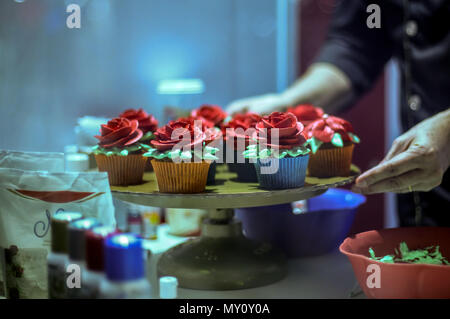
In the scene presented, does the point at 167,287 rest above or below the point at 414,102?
below

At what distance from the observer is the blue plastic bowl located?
1246 millimetres

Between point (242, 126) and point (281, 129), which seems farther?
point (242, 126)

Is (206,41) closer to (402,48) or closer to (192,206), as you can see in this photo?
(402,48)

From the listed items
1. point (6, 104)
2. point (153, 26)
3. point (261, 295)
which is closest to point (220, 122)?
point (261, 295)

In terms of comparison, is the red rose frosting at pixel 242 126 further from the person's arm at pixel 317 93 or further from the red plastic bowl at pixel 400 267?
the person's arm at pixel 317 93

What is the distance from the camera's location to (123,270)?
61 centimetres

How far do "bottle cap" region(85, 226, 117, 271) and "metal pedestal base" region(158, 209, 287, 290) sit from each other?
0.41 metres

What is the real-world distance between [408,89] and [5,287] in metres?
1.31

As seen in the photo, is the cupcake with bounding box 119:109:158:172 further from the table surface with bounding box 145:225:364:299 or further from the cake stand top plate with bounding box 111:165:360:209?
the table surface with bounding box 145:225:364:299

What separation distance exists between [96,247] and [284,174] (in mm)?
459

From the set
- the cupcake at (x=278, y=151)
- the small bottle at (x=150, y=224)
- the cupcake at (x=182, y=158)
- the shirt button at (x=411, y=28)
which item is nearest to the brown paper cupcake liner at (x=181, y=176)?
the cupcake at (x=182, y=158)

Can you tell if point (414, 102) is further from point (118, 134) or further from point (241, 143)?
point (118, 134)

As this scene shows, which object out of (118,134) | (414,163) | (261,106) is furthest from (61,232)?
(261,106)

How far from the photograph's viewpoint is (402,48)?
1.65m
